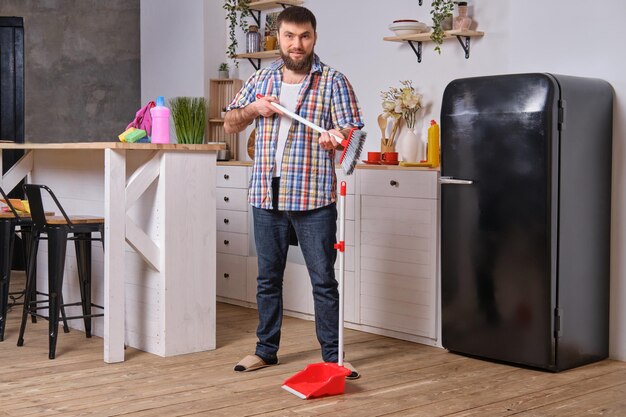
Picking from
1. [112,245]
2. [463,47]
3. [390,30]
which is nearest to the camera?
[112,245]

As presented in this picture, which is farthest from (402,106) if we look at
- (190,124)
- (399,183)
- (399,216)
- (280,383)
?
(280,383)

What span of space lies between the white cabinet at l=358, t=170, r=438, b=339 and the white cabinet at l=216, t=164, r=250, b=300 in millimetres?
1111

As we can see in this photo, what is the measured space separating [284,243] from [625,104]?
1744 millimetres

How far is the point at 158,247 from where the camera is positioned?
14.0 ft

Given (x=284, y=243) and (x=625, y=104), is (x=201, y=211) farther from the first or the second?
(x=625, y=104)

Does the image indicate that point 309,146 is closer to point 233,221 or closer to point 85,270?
point 85,270

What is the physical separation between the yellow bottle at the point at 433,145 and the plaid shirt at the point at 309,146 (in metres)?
1.12

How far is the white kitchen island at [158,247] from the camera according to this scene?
4125mm

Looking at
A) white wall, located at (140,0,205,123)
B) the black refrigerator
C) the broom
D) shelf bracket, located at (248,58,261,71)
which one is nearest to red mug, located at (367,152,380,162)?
the black refrigerator

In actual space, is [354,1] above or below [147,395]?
above

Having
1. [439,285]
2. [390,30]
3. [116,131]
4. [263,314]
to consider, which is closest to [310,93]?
[263,314]

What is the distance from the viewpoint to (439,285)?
458 centimetres

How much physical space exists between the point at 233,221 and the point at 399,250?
1.52 meters

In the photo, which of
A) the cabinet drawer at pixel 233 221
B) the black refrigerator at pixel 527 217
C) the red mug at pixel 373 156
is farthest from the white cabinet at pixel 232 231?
the black refrigerator at pixel 527 217
